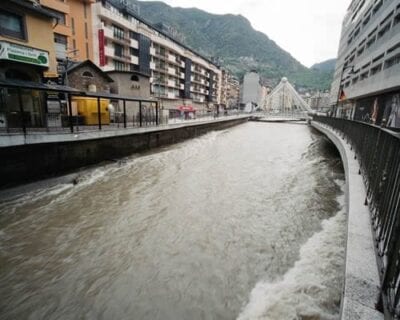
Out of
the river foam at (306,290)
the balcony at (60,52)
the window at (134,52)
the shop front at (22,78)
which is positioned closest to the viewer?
the river foam at (306,290)

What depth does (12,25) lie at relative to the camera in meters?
13.0

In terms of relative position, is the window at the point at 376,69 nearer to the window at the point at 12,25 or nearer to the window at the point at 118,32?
the window at the point at 118,32

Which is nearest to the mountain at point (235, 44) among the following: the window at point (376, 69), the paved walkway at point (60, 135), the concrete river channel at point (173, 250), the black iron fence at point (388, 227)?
the window at point (376, 69)

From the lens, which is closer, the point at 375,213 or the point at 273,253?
the point at 375,213

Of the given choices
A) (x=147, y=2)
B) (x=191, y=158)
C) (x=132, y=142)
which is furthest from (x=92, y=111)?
(x=147, y=2)

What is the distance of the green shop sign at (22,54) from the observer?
38.3 ft

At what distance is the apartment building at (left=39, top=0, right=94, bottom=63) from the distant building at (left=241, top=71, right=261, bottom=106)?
86027 mm

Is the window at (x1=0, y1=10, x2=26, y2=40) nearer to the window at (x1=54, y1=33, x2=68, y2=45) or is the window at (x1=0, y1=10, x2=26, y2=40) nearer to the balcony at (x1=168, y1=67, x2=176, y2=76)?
the window at (x1=54, y1=33, x2=68, y2=45)

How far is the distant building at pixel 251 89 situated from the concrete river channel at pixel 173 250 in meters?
104

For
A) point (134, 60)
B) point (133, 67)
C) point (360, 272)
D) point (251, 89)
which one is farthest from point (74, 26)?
point (251, 89)

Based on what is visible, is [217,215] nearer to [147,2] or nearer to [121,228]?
[121,228]

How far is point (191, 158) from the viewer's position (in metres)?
16.3

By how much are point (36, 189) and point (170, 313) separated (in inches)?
332

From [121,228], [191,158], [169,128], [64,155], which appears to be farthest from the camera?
[169,128]
